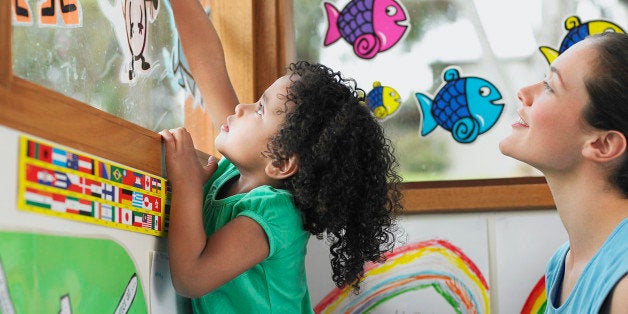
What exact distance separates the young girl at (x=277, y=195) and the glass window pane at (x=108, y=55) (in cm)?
10

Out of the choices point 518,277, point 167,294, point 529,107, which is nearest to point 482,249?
point 518,277

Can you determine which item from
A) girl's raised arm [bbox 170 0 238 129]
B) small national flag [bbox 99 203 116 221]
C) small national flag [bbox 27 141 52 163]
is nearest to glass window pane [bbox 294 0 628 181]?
girl's raised arm [bbox 170 0 238 129]

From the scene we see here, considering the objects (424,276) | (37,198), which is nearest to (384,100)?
(424,276)

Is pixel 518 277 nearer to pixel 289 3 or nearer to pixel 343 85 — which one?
pixel 343 85

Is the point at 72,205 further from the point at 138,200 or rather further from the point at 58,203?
the point at 138,200

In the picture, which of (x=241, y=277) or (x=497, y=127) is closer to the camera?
(x=241, y=277)

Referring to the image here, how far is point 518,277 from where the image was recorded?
1.52 metres

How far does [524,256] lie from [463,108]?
0.32 metres

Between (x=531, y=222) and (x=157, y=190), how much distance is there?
818 millimetres

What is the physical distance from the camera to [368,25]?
1.63 meters

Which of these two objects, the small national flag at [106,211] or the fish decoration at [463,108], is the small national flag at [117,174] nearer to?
the small national flag at [106,211]

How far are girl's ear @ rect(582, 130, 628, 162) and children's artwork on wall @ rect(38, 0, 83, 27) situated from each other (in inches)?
28.2

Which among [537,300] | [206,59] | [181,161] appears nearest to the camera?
[181,161]

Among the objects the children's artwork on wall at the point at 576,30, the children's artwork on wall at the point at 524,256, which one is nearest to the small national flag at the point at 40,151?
the children's artwork on wall at the point at 524,256
